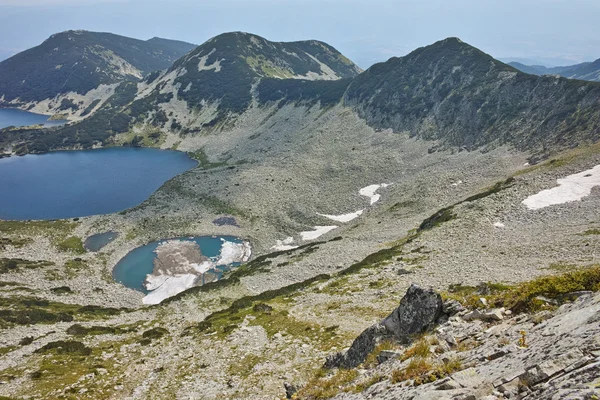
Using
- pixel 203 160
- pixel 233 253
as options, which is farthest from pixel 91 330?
pixel 203 160

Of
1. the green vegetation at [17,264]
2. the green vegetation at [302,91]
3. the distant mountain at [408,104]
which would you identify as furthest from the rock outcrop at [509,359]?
the green vegetation at [302,91]

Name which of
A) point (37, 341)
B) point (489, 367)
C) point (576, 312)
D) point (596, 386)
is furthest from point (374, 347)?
point (37, 341)

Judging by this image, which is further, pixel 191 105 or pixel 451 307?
pixel 191 105

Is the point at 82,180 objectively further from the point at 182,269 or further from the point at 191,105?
the point at 182,269

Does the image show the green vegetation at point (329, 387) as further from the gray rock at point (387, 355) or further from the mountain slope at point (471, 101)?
the mountain slope at point (471, 101)

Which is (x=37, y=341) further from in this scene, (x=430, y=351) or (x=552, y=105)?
(x=552, y=105)
